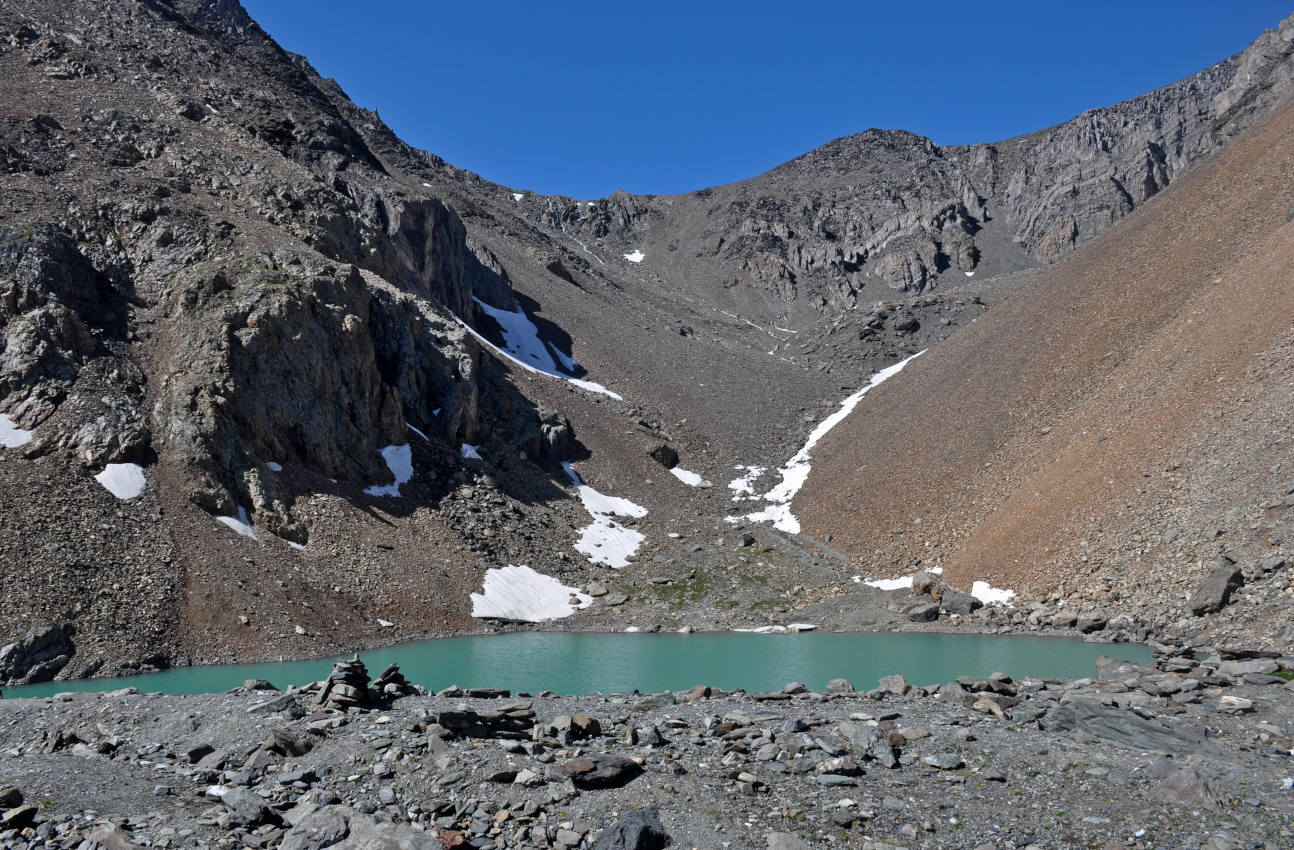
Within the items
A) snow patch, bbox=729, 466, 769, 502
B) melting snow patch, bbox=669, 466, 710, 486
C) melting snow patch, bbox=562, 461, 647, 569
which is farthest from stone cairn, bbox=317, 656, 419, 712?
melting snow patch, bbox=669, 466, 710, 486

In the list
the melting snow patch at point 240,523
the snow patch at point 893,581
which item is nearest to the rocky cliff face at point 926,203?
the snow patch at point 893,581

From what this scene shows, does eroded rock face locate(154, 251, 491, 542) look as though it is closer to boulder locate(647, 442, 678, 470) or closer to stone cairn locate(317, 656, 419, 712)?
boulder locate(647, 442, 678, 470)

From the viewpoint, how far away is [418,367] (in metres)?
51.6

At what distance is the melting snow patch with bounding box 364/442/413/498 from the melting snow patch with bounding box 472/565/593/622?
771 cm

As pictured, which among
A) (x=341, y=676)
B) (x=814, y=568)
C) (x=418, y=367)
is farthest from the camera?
(x=418, y=367)

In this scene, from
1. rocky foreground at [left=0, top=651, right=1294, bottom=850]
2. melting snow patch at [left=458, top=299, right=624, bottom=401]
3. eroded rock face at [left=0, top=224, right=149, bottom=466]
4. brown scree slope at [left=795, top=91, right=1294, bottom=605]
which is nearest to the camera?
rocky foreground at [left=0, top=651, right=1294, bottom=850]

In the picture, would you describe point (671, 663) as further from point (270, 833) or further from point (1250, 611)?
point (270, 833)

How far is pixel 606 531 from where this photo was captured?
49.0 meters

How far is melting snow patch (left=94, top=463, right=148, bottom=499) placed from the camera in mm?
32781

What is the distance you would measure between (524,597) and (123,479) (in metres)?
19.2

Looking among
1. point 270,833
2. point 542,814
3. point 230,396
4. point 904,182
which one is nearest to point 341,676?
point 270,833

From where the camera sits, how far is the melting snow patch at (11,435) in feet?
106

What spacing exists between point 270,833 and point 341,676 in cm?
551

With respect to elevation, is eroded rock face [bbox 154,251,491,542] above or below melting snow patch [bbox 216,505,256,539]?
above
